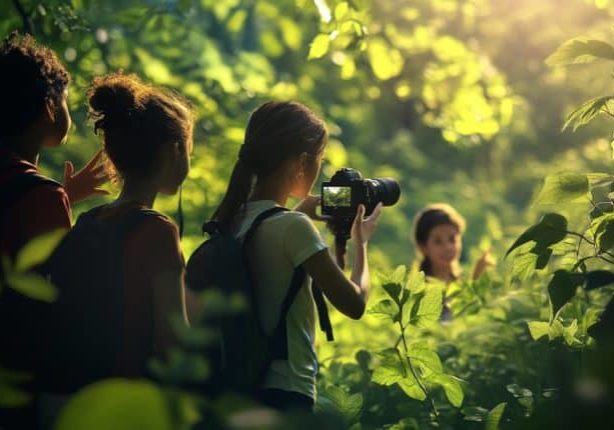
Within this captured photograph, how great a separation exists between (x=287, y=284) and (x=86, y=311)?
0.62m

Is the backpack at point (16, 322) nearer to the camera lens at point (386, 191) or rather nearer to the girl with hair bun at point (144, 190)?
the girl with hair bun at point (144, 190)

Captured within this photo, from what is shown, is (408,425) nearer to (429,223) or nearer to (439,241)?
(439,241)

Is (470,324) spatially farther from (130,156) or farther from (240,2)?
(240,2)

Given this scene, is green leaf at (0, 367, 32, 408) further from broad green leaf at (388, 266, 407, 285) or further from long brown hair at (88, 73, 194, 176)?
broad green leaf at (388, 266, 407, 285)

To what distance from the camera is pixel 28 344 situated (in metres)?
3.08

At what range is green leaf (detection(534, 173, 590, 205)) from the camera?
338cm

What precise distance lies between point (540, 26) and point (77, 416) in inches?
1014

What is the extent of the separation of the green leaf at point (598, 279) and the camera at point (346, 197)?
0.97 meters

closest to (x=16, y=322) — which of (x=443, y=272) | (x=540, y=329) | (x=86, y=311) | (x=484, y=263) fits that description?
(x=86, y=311)

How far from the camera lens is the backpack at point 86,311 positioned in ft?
10.2

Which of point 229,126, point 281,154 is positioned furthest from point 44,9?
point 281,154

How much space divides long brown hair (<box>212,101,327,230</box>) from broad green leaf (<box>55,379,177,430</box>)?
1.99 meters

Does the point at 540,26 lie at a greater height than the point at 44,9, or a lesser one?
greater

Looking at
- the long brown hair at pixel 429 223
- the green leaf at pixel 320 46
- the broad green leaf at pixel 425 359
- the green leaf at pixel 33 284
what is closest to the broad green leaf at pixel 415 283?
the broad green leaf at pixel 425 359
